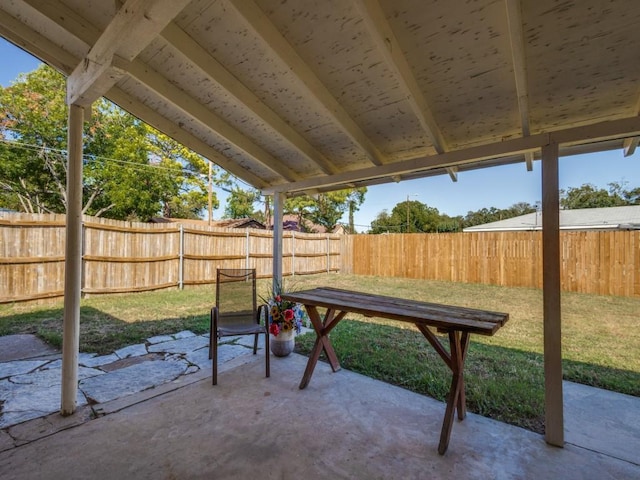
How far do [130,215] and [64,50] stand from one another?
14.0 meters

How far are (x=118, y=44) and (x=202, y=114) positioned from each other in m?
0.88

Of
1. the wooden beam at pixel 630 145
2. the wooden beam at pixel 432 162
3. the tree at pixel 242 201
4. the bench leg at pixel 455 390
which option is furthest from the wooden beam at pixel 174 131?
the tree at pixel 242 201

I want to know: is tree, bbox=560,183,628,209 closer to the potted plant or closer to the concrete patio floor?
the potted plant

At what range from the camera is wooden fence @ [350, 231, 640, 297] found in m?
6.49

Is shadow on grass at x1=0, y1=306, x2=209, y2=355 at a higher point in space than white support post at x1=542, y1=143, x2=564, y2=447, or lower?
lower

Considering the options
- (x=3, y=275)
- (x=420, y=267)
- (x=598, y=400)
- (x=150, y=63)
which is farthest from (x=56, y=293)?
(x=420, y=267)

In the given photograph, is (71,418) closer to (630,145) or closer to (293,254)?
(630,145)

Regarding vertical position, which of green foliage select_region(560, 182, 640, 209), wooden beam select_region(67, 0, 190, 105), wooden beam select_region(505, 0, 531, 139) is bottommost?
wooden beam select_region(505, 0, 531, 139)

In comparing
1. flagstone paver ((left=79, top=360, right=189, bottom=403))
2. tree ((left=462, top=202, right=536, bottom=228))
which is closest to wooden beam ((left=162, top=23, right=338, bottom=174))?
flagstone paver ((left=79, top=360, right=189, bottom=403))

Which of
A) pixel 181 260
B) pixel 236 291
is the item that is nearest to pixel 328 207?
pixel 181 260

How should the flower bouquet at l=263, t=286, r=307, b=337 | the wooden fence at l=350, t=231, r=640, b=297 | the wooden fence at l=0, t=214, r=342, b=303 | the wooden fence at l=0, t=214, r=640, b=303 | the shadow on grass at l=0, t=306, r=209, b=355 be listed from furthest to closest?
the wooden fence at l=350, t=231, r=640, b=297 → the wooden fence at l=0, t=214, r=640, b=303 → the wooden fence at l=0, t=214, r=342, b=303 → the shadow on grass at l=0, t=306, r=209, b=355 → the flower bouquet at l=263, t=286, r=307, b=337

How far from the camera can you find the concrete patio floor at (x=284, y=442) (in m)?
1.60

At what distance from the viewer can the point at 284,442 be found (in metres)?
1.83

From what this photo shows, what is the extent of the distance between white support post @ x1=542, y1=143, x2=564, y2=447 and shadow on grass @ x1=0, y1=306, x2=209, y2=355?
3621 millimetres
